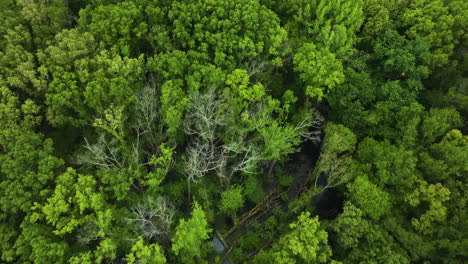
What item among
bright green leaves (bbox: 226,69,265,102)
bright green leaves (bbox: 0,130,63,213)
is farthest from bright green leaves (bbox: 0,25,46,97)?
bright green leaves (bbox: 226,69,265,102)

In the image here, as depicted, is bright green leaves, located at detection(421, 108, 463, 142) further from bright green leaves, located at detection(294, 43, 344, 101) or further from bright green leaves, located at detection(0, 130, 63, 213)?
bright green leaves, located at detection(0, 130, 63, 213)

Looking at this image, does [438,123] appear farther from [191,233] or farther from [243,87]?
[191,233]

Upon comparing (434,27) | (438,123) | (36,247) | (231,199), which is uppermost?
(434,27)

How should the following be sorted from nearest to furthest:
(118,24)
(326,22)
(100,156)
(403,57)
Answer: (100,156) → (118,24) → (403,57) → (326,22)

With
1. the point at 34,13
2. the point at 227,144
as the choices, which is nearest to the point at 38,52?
the point at 34,13

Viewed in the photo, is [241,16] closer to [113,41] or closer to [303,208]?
[113,41]

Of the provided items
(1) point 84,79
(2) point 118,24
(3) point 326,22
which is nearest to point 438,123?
(3) point 326,22
